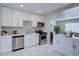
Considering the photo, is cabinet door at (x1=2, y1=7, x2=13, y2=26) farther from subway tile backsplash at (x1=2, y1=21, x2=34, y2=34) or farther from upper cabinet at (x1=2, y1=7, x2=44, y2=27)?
subway tile backsplash at (x1=2, y1=21, x2=34, y2=34)

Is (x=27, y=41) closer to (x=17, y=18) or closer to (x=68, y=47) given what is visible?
(x=17, y=18)

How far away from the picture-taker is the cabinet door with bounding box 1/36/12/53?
12.3ft

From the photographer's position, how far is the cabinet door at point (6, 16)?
413 centimetres

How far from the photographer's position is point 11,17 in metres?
4.50

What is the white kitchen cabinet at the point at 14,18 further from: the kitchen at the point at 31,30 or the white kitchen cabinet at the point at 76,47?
the white kitchen cabinet at the point at 76,47

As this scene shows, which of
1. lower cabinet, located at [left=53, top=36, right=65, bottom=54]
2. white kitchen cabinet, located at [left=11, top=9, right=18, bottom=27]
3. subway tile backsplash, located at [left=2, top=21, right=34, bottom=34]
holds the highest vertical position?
white kitchen cabinet, located at [left=11, top=9, right=18, bottom=27]

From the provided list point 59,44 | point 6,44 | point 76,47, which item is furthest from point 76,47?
point 6,44

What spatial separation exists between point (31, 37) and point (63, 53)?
2.36m

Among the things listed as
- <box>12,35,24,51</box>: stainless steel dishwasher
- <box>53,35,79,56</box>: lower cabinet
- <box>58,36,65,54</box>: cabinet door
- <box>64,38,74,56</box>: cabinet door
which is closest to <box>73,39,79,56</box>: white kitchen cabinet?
<box>53,35,79,56</box>: lower cabinet

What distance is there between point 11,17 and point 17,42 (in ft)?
4.62

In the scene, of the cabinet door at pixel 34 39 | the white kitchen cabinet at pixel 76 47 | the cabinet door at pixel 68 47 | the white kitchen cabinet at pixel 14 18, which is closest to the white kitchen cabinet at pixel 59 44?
the cabinet door at pixel 68 47

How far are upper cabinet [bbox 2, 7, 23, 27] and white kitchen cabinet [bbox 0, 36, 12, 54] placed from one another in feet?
2.60

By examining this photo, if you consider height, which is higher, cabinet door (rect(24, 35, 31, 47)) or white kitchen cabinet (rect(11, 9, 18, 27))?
white kitchen cabinet (rect(11, 9, 18, 27))

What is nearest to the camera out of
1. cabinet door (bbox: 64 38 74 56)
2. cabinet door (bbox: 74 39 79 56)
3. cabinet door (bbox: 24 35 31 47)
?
cabinet door (bbox: 74 39 79 56)
